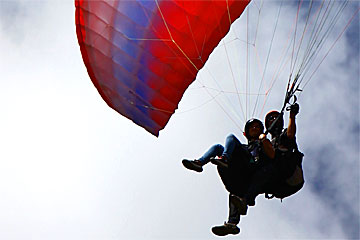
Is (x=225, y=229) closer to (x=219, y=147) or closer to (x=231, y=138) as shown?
(x=219, y=147)

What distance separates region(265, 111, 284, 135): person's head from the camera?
8914mm

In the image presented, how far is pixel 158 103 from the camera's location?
34.5 ft

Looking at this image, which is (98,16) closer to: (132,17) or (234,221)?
(132,17)

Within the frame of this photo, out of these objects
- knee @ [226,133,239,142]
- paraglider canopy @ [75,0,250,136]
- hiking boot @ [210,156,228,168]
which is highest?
paraglider canopy @ [75,0,250,136]

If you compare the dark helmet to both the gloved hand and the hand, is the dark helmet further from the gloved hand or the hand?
the gloved hand

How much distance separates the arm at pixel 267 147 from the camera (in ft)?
27.8

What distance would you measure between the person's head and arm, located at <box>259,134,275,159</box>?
1.35ft

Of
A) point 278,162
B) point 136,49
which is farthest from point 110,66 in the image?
point 278,162

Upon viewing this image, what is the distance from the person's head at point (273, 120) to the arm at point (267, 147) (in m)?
0.41

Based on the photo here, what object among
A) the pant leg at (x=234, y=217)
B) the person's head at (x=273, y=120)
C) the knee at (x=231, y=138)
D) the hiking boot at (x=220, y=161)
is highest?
the person's head at (x=273, y=120)

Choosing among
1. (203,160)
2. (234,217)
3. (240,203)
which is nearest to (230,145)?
(203,160)

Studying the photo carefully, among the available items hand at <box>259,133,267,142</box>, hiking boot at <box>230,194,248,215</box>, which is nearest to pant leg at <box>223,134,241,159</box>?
hand at <box>259,133,267,142</box>

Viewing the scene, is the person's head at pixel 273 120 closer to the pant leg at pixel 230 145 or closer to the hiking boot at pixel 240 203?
the pant leg at pixel 230 145

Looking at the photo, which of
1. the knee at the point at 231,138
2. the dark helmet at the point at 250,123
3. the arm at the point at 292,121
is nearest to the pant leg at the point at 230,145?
the knee at the point at 231,138
